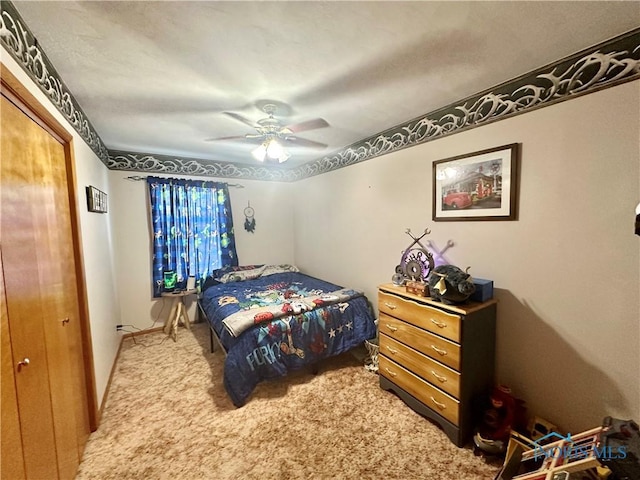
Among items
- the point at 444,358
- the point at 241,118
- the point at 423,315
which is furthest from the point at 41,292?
the point at 444,358

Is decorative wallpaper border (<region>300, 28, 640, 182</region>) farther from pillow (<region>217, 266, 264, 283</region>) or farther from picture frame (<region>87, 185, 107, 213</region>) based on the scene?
picture frame (<region>87, 185, 107, 213</region>)

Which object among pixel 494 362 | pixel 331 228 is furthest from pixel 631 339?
pixel 331 228

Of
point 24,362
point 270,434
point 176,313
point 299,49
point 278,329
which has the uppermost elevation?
point 299,49

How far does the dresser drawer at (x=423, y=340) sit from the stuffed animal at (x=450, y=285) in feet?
0.95

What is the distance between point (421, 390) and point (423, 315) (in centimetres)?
59

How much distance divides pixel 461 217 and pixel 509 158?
535 mm

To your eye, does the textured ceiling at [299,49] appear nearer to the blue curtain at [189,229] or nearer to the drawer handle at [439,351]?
the blue curtain at [189,229]

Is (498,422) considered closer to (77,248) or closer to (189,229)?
(77,248)

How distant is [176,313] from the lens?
364 centimetres

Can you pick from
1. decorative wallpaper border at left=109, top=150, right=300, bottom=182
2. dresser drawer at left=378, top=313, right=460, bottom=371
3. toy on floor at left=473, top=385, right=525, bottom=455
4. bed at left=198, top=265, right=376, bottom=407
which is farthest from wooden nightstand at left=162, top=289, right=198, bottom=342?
toy on floor at left=473, top=385, right=525, bottom=455

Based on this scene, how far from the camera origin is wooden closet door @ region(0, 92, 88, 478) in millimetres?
1127

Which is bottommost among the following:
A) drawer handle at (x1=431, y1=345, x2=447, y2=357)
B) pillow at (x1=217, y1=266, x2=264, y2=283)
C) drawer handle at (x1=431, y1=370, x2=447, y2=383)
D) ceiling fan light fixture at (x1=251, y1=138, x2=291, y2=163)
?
drawer handle at (x1=431, y1=370, x2=447, y2=383)

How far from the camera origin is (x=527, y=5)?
3.79 feet

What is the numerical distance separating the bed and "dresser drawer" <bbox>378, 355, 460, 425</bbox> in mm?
503
